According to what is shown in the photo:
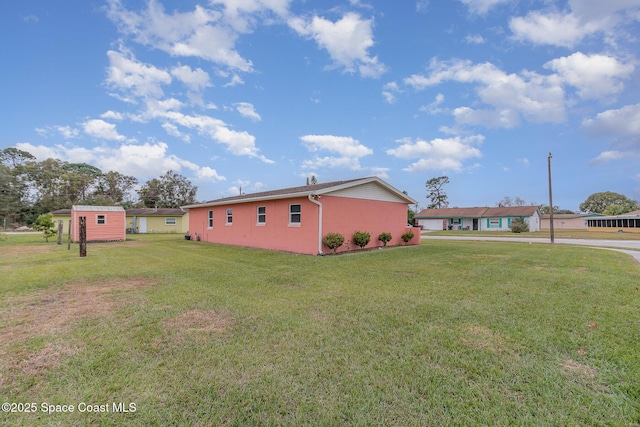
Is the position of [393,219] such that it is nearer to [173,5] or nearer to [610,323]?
[610,323]

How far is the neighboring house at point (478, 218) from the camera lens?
130 feet

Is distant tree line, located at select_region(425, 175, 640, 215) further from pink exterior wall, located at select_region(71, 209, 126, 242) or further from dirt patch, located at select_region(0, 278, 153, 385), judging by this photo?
dirt patch, located at select_region(0, 278, 153, 385)

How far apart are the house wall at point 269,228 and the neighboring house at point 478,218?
33.7 metres

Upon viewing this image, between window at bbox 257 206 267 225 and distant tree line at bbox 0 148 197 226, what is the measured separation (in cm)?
3618

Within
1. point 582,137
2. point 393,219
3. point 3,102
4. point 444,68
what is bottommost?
point 393,219

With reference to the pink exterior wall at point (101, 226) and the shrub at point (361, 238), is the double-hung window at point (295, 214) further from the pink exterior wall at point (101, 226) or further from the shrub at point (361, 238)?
the pink exterior wall at point (101, 226)

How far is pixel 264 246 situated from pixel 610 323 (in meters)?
11.9

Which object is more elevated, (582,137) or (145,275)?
(582,137)

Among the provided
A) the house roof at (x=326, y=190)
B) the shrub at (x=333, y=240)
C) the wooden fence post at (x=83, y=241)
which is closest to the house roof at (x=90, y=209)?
the house roof at (x=326, y=190)

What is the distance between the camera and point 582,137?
18.0 m

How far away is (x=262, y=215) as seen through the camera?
14008mm

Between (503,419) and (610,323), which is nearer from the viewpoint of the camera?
(503,419)

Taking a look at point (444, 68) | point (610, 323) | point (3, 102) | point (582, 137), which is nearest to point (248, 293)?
point (610, 323)

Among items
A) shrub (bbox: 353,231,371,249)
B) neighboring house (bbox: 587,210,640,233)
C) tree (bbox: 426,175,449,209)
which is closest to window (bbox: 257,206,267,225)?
shrub (bbox: 353,231,371,249)
